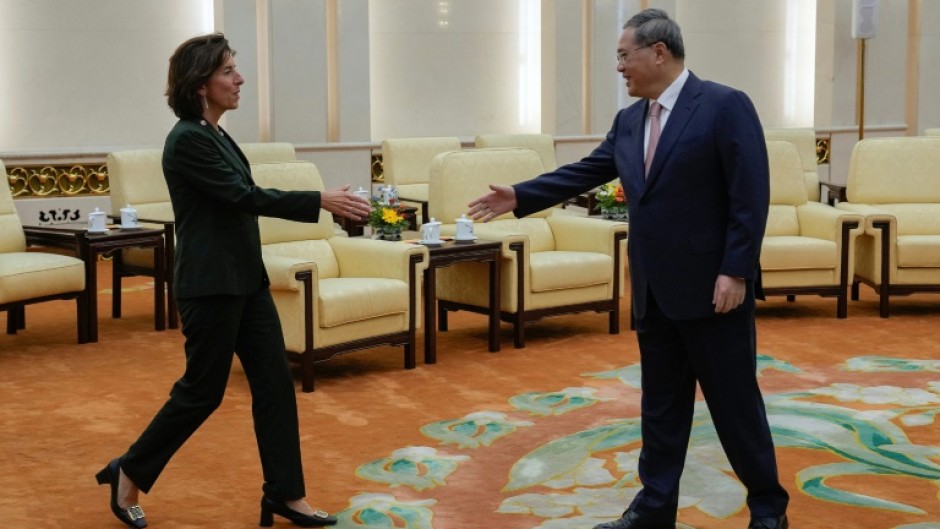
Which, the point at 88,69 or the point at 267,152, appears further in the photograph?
the point at 88,69

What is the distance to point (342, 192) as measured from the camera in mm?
3736

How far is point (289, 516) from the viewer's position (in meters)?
3.96

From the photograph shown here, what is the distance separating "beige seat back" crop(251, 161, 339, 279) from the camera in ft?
21.1

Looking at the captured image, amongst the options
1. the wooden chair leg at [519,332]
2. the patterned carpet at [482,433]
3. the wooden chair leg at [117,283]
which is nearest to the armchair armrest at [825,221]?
the patterned carpet at [482,433]

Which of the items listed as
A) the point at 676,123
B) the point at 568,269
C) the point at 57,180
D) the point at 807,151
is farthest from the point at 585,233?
the point at 57,180

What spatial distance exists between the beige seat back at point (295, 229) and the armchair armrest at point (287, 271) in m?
0.49

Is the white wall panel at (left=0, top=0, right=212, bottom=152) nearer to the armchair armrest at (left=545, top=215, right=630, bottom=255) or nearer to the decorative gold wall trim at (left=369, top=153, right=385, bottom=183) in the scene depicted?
the decorative gold wall trim at (left=369, top=153, right=385, bottom=183)

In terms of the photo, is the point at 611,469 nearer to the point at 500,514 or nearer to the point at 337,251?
the point at 500,514

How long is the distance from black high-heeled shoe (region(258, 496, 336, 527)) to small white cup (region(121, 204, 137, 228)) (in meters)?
3.82

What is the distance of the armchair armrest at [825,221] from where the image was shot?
7.70 metres

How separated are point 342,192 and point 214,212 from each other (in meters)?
0.38

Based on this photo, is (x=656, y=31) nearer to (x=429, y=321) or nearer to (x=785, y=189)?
(x=429, y=321)

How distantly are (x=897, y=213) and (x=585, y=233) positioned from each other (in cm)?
217

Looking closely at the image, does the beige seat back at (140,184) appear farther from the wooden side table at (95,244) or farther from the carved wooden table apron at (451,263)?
the carved wooden table apron at (451,263)
